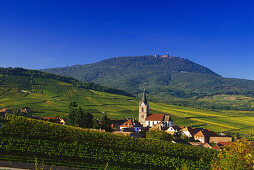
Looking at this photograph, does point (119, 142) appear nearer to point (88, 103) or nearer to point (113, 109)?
point (113, 109)

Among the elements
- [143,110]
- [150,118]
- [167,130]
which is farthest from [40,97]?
[167,130]

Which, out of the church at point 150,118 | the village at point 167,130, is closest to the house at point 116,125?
the village at point 167,130

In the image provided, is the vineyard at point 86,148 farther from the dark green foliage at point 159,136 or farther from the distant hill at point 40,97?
the distant hill at point 40,97

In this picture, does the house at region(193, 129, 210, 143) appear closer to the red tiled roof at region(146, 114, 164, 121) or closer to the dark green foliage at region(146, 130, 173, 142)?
the dark green foliage at region(146, 130, 173, 142)

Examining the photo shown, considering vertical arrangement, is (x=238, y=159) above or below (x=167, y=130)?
above

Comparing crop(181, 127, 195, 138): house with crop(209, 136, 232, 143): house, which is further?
crop(181, 127, 195, 138): house

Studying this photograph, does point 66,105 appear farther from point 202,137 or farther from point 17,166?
point 17,166

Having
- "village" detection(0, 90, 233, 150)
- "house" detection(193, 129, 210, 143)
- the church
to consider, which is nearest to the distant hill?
"village" detection(0, 90, 233, 150)

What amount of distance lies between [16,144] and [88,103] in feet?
324

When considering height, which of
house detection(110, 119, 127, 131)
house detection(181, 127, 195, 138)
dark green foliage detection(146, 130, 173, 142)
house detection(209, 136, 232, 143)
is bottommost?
house detection(209, 136, 232, 143)

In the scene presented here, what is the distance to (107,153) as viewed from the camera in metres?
44.2

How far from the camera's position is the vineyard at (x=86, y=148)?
4047 cm

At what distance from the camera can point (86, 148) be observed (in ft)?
144

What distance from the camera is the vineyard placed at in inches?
1593
